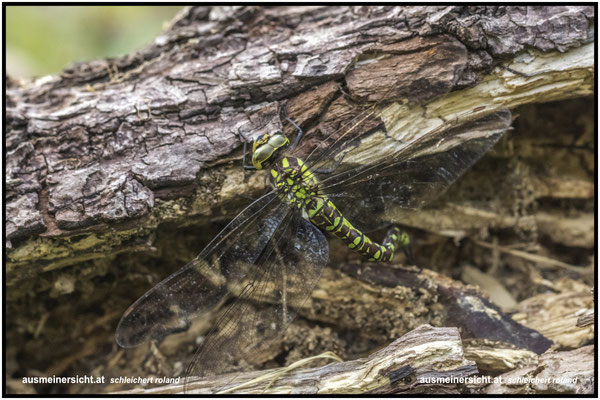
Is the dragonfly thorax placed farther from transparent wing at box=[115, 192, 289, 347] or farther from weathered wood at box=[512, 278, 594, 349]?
weathered wood at box=[512, 278, 594, 349]

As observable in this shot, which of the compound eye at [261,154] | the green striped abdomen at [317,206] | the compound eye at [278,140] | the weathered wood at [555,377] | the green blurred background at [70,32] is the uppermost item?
the green blurred background at [70,32]

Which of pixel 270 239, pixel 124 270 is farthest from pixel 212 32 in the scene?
pixel 124 270

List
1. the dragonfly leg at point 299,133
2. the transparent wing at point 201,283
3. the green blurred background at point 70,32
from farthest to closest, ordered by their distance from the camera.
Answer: the green blurred background at point 70,32
the dragonfly leg at point 299,133
the transparent wing at point 201,283

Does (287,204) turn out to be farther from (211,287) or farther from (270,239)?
(211,287)

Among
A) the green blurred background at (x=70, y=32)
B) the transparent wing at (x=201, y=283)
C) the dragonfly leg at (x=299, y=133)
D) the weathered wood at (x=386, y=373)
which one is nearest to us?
the weathered wood at (x=386, y=373)

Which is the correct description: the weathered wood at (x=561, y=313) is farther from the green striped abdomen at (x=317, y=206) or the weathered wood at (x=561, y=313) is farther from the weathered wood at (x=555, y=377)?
the green striped abdomen at (x=317, y=206)

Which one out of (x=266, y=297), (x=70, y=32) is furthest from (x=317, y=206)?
(x=70, y=32)

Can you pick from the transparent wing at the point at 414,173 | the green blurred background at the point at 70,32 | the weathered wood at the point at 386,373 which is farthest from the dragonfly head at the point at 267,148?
the green blurred background at the point at 70,32
